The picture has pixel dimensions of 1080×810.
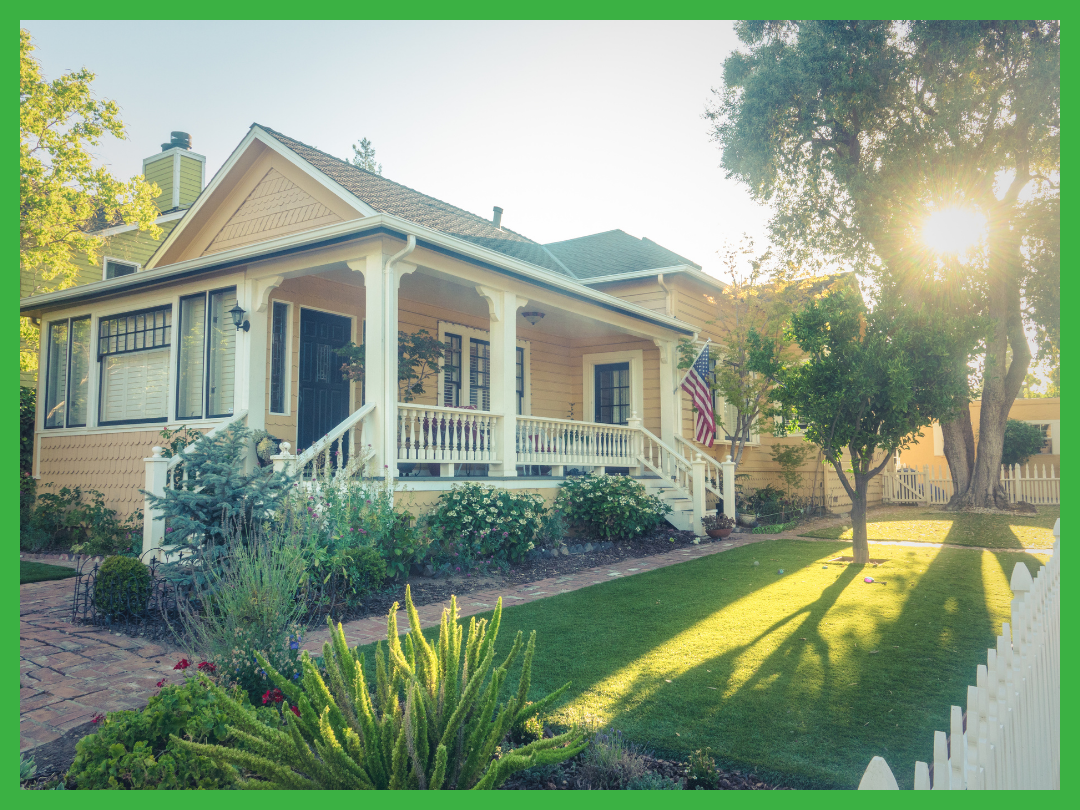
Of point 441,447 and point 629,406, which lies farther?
point 629,406

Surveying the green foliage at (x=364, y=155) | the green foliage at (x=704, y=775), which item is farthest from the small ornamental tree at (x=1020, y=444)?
the green foliage at (x=364, y=155)

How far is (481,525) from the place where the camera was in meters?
7.73

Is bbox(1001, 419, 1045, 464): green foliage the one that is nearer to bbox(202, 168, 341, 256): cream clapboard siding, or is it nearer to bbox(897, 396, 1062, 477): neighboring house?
bbox(897, 396, 1062, 477): neighboring house

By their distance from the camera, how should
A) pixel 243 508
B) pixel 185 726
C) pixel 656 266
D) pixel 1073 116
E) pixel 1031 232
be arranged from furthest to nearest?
1. pixel 656 266
2. pixel 1031 232
3. pixel 243 508
4. pixel 1073 116
5. pixel 185 726

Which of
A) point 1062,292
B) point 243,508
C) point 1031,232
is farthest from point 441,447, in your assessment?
point 1031,232

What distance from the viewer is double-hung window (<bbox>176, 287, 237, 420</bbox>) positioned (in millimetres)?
8836

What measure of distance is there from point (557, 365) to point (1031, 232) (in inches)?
336

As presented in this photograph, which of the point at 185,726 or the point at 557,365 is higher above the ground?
the point at 557,365

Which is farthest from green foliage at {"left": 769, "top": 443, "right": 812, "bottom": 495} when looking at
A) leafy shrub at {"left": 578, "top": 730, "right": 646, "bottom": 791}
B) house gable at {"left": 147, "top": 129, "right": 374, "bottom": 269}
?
leafy shrub at {"left": 578, "top": 730, "right": 646, "bottom": 791}

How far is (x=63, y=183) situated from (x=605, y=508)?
502 inches

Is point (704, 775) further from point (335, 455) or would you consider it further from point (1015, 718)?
point (335, 455)

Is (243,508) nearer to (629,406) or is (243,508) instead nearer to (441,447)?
(441,447)

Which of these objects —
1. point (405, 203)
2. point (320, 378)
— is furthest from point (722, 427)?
point (320, 378)

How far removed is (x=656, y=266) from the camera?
13.8m
